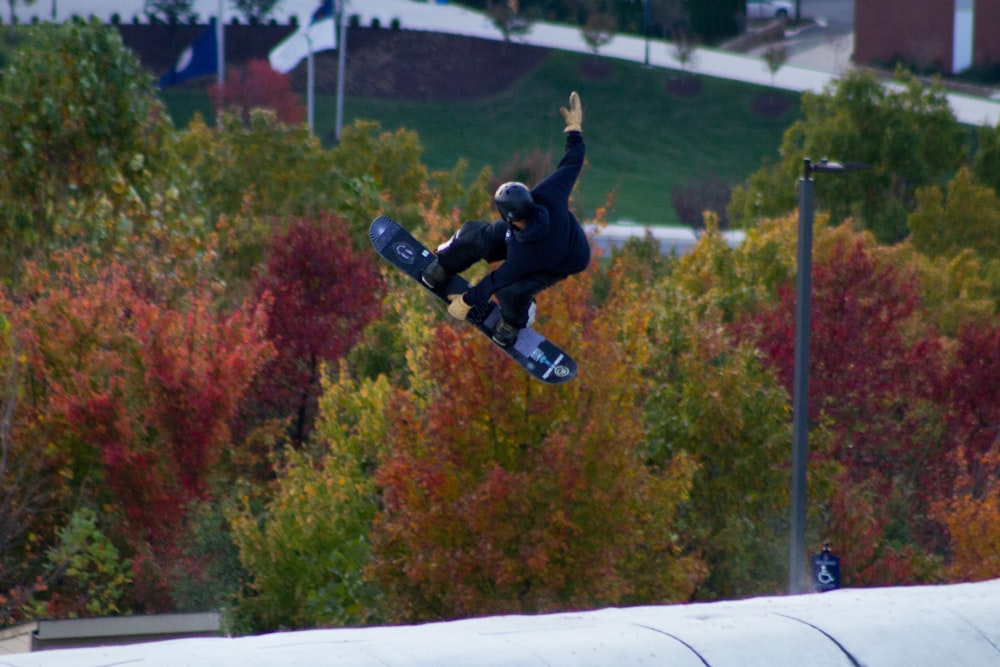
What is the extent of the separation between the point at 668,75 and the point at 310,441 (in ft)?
223

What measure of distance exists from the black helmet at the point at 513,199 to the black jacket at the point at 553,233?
0.16 meters

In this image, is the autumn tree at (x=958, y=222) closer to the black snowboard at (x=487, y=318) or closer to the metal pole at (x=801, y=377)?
the metal pole at (x=801, y=377)

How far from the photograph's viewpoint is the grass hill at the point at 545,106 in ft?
260

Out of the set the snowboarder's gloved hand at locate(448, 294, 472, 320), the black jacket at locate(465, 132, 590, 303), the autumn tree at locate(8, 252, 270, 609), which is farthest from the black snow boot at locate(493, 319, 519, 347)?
the autumn tree at locate(8, 252, 270, 609)

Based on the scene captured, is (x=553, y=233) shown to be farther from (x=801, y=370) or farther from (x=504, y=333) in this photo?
(x=801, y=370)

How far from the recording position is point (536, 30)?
92938mm

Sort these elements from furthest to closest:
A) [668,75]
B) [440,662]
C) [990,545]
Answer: [668,75] < [990,545] < [440,662]

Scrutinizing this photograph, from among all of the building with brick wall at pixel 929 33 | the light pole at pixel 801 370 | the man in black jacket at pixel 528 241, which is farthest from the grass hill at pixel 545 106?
the man in black jacket at pixel 528 241

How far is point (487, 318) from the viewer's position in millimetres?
10422

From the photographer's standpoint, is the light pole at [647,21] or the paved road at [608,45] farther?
the light pole at [647,21]

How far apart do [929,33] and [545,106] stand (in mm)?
25489

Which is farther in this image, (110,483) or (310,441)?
(310,441)

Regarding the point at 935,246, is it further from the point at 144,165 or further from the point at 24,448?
the point at 24,448

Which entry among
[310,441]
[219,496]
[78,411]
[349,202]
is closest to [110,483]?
[78,411]
